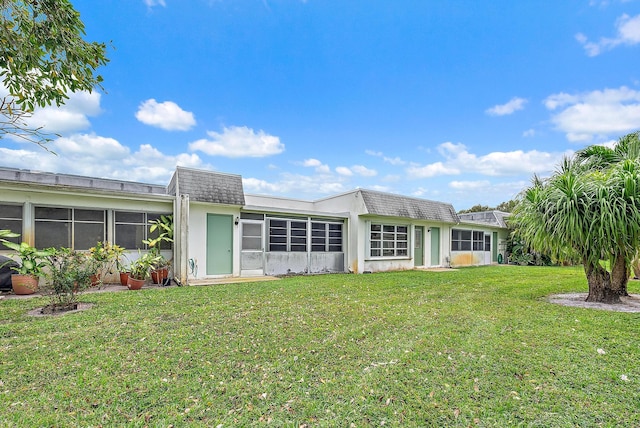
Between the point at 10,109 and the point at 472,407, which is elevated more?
the point at 10,109

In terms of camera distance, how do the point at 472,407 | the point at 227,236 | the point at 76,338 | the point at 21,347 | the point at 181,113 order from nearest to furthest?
the point at 472,407, the point at 21,347, the point at 76,338, the point at 227,236, the point at 181,113

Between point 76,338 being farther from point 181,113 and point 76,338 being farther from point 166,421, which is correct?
point 181,113

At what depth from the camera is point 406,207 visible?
1549 centimetres

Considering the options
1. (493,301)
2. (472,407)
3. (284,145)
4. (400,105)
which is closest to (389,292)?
(493,301)

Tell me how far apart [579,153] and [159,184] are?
17.4m

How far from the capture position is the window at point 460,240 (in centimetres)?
1861

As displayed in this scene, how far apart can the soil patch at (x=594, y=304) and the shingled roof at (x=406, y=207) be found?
7.15m

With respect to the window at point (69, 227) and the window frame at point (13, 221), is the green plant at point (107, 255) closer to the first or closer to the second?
the window at point (69, 227)

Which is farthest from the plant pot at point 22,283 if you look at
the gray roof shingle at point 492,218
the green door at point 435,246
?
the gray roof shingle at point 492,218

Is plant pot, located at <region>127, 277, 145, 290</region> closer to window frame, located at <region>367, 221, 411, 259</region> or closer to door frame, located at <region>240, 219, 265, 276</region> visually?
door frame, located at <region>240, 219, 265, 276</region>

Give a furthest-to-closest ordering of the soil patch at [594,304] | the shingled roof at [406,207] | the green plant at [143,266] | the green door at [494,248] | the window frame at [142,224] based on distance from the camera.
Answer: the green door at [494,248] → the shingled roof at [406,207] → the window frame at [142,224] → the green plant at [143,266] → the soil patch at [594,304]

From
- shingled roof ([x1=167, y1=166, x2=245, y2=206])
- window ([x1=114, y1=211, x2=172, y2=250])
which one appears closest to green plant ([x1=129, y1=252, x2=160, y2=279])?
window ([x1=114, y1=211, x2=172, y2=250])

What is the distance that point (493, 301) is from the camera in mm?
7688

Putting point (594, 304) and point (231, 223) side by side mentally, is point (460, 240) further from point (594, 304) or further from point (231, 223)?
point (231, 223)
